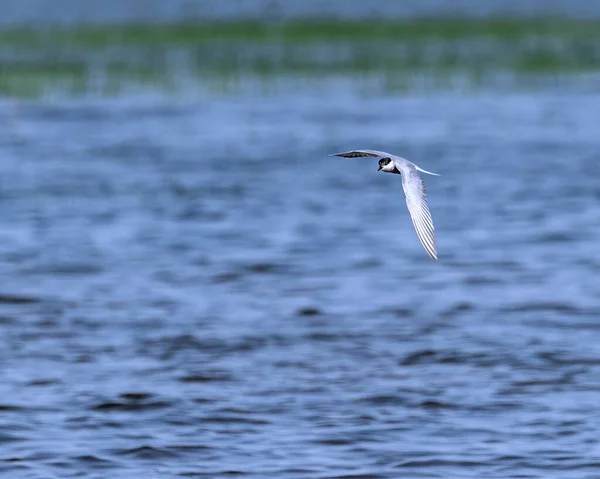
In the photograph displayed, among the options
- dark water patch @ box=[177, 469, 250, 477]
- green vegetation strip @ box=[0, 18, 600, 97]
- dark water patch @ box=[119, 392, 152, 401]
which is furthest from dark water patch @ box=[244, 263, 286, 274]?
green vegetation strip @ box=[0, 18, 600, 97]

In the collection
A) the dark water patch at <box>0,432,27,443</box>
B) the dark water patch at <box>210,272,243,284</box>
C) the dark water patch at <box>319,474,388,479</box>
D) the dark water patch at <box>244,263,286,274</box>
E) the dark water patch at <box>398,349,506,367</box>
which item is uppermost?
the dark water patch at <box>244,263,286,274</box>

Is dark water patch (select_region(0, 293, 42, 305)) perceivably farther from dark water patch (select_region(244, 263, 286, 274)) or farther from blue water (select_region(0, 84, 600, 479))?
dark water patch (select_region(244, 263, 286, 274))

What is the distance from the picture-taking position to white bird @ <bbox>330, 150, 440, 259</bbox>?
722 cm

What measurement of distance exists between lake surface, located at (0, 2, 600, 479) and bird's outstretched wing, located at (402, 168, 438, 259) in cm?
219

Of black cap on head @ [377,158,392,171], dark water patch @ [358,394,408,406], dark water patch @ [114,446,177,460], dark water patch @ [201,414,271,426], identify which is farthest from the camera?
dark water patch @ [358,394,408,406]

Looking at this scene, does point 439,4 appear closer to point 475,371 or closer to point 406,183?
point 475,371

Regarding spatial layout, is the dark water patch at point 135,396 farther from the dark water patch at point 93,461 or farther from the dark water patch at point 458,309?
the dark water patch at point 458,309

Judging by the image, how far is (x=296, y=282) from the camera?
14766mm

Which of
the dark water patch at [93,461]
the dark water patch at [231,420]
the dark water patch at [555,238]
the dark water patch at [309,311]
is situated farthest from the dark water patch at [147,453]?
the dark water patch at [555,238]

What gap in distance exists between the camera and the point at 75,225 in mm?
18359

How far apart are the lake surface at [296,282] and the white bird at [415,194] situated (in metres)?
2.15

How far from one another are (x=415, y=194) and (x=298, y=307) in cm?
604

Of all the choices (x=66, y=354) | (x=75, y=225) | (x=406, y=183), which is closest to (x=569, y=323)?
(x=66, y=354)

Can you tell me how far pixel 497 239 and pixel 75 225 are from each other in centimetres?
513
